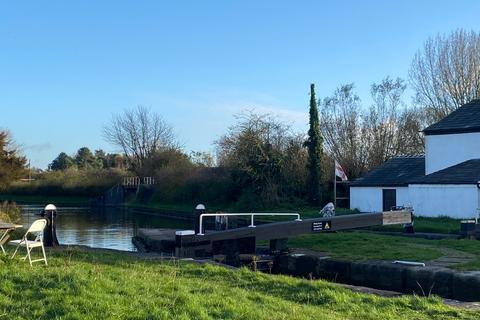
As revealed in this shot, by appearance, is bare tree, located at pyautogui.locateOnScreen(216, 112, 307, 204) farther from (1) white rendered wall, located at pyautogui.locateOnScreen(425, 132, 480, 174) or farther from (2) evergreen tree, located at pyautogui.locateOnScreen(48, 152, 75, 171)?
(2) evergreen tree, located at pyautogui.locateOnScreen(48, 152, 75, 171)

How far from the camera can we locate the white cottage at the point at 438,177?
27.2 m

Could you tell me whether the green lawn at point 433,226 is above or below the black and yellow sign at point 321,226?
below

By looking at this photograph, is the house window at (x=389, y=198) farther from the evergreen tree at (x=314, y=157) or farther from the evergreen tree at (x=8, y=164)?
the evergreen tree at (x=8, y=164)

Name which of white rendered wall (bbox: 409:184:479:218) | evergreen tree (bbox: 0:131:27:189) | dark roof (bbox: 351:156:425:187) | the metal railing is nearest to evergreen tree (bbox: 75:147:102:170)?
the metal railing

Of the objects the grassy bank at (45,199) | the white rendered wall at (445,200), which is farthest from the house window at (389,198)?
the grassy bank at (45,199)

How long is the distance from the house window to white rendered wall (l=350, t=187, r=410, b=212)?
Result: 19 centimetres

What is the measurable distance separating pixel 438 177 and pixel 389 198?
14.6 ft

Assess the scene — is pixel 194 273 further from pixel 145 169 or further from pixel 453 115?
pixel 145 169

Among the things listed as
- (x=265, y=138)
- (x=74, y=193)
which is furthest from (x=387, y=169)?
(x=74, y=193)

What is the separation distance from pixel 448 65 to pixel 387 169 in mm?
14539

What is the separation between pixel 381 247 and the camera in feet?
53.9

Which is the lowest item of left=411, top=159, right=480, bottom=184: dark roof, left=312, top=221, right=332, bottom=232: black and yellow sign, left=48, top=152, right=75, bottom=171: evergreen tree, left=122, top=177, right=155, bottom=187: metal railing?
left=312, top=221, right=332, bottom=232: black and yellow sign

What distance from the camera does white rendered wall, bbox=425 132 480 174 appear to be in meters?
30.3

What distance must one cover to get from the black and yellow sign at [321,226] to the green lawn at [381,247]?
0.66 m
